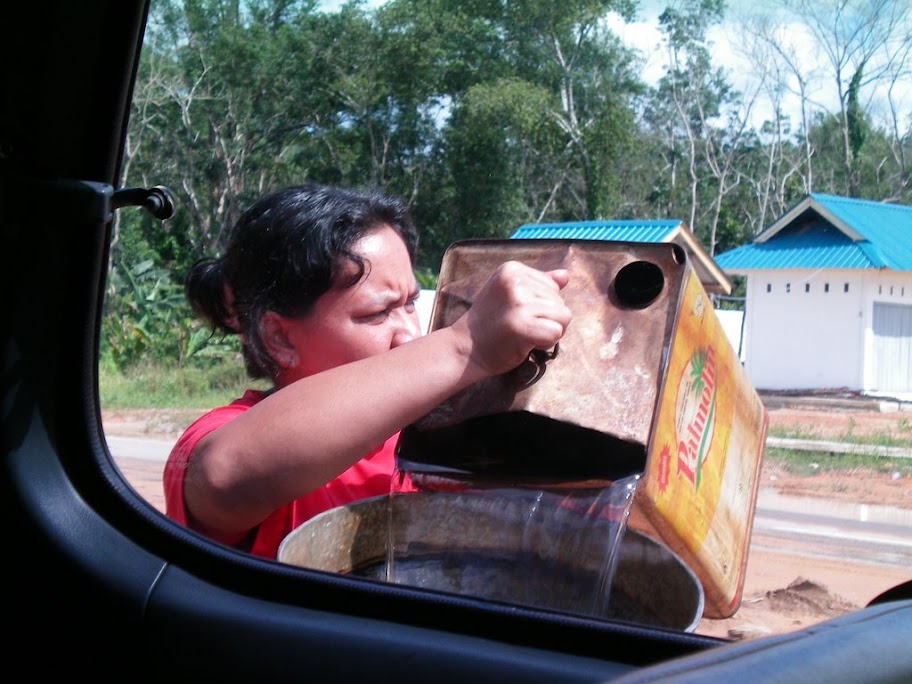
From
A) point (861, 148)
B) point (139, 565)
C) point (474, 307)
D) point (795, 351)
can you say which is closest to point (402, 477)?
point (474, 307)

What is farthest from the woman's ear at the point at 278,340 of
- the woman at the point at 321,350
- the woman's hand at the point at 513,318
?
the woman's hand at the point at 513,318

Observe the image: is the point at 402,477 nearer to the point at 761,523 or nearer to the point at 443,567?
the point at 443,567

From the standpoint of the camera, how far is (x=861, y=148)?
112 centimetres

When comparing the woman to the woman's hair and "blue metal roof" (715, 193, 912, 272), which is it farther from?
"blue metal roof" (715, 193, 912, 272)

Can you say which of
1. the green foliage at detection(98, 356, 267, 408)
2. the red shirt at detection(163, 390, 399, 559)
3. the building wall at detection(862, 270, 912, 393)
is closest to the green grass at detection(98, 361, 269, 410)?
the green foliage at detection(98, 356, 267, 408)

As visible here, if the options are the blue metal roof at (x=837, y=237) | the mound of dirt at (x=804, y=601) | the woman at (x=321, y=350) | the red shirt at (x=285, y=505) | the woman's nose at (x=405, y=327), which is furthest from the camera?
the woman's nose at (x=405, y=327)

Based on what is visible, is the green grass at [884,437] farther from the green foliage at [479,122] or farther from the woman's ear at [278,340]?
the woman's ear at [278,340]

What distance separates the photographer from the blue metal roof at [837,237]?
1.11 metres

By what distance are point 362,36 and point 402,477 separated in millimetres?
574

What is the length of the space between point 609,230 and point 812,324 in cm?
29

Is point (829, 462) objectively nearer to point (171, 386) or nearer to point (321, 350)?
point (321, 350)

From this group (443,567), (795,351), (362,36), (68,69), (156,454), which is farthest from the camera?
(156,454)

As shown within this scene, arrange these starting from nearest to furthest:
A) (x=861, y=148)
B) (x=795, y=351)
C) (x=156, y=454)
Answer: (x=861, y=148), (x=795, y=351), (x=156, y=454)

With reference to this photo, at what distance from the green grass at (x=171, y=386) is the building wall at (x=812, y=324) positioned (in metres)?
0.84
